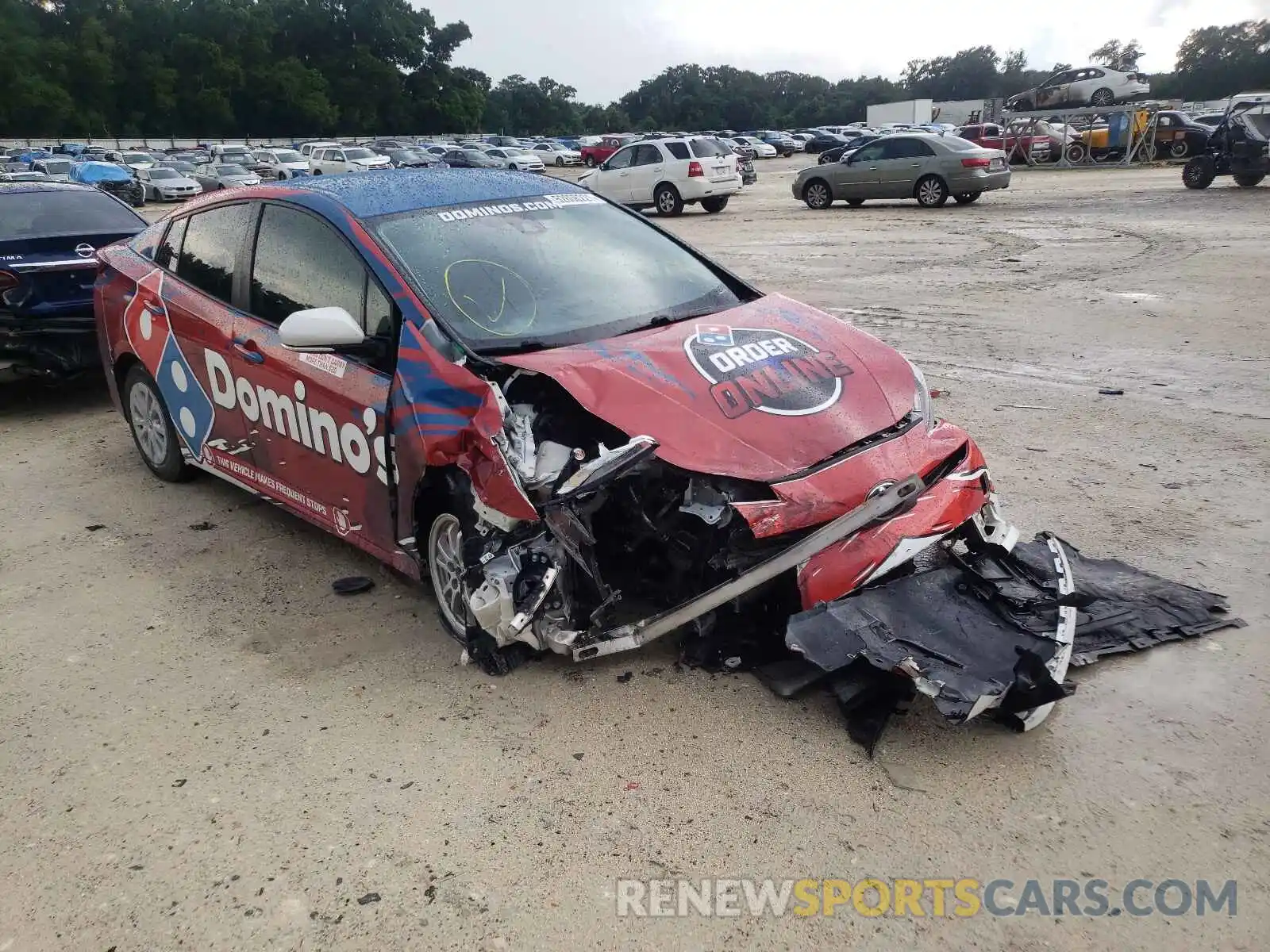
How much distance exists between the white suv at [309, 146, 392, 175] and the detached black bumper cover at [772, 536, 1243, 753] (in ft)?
127

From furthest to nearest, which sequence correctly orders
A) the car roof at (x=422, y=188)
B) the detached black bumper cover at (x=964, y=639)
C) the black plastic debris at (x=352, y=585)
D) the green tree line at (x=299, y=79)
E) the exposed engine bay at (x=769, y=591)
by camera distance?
the green tree line at (x=299, y=79) < the black plastic debris at (x=352, y=585) < the car roof at (x=422, y=188) < the exposed engine bay at (x=769, y=591) < the detached black bumper cover at (x=964, y=639)

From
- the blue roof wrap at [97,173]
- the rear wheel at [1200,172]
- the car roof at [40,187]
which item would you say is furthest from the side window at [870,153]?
the blue roof wrap at [97,173]

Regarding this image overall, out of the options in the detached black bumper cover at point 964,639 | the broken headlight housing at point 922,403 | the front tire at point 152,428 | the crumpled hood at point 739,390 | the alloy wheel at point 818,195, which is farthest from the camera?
the alloy wheel at point 818,195

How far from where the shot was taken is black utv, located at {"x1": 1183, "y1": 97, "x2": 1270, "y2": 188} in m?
20.4

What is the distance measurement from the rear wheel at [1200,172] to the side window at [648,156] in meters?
11.4

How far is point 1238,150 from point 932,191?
6191mm

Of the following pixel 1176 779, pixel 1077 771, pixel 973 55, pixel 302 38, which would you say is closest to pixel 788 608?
pixel 1077 771

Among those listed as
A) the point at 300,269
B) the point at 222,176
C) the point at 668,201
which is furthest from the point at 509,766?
the point at 222,176

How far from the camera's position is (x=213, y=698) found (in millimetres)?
3779

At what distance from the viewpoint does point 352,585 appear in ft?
15.3

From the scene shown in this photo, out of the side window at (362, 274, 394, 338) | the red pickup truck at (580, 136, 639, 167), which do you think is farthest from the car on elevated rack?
the side window at (362, 274, 394, 338)

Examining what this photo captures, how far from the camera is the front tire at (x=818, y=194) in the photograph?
74.8 ft

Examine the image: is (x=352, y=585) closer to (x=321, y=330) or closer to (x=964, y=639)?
(x=321, y=330)

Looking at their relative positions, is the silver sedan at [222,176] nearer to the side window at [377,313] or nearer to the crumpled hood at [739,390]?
the side window at [377,313]
